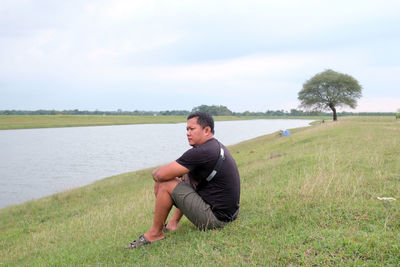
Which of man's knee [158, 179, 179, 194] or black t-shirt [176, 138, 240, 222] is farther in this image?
man's knee [158, 179, 179, 194]

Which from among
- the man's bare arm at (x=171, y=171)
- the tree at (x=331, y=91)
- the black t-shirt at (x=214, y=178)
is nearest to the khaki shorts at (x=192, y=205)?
the black t-shirt at (x=214, y=178)

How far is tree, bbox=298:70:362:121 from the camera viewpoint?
48.9 metres

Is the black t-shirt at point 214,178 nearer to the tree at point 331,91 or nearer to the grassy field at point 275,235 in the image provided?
the grassy field at point 275,235

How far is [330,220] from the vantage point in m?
4.21

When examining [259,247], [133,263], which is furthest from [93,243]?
[259,247]

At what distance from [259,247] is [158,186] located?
5.16ft

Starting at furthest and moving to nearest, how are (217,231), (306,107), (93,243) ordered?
(306,107) → (93,243) → (217,231)

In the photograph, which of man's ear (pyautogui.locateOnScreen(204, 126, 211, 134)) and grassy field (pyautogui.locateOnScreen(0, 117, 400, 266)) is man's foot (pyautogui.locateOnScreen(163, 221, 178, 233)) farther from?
man's ear (pyautogui.locateOnScreen(204, 126, 211, 134))

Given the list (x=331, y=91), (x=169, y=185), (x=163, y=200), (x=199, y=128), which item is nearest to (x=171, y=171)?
(x=169, y=185)

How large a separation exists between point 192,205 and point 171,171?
0.57 m

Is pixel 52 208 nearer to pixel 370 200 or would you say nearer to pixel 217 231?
pixel 217 231

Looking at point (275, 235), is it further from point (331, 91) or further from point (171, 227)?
point (331, 91)

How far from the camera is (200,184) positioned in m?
4.28

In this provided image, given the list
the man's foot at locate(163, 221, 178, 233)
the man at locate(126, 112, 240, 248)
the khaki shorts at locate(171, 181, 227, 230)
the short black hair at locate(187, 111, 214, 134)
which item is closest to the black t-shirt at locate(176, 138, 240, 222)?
the man at locate(126, 112, 240, 248)
